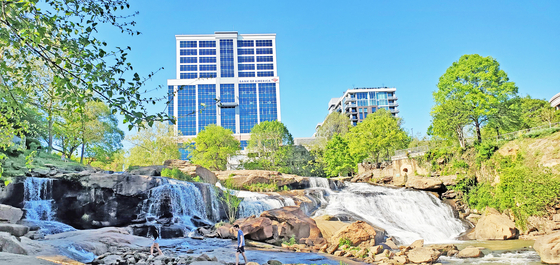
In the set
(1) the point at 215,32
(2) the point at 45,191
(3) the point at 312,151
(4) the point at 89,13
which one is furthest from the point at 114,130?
(1) the point at 215,32

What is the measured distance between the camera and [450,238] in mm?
20938

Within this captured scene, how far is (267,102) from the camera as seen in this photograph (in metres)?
87.2

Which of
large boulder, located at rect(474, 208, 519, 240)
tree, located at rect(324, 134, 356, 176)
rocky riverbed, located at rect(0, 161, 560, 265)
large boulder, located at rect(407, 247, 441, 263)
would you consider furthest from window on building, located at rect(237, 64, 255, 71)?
large boulder, located at rect(407, 247, 441, 263)

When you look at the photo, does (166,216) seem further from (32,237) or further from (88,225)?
(32,237)

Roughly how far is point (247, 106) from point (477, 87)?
2363 inches

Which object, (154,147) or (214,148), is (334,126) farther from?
(154,147)

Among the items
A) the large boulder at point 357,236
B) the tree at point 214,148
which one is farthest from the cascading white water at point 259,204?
the tree at point 214,148

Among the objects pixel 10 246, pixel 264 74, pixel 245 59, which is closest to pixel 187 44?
pixel 245 59

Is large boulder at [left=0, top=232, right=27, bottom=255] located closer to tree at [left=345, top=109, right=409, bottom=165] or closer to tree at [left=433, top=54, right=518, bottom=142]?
tree at [left=433, top=54, right=518, bottom=142]

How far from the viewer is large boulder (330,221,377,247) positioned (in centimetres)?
1441

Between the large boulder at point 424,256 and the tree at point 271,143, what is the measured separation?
34169mm

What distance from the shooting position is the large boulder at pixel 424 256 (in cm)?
1212

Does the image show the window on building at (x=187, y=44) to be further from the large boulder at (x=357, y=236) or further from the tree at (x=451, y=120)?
the large boulder at (x=357, y=236)

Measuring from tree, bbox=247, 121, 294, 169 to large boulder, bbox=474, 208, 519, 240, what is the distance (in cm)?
2881
